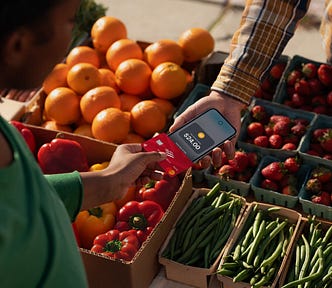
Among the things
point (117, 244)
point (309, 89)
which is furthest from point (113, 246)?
point (309, 89)

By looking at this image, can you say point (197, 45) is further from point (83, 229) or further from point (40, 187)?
point (40, 187)

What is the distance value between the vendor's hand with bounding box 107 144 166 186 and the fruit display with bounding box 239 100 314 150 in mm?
1072

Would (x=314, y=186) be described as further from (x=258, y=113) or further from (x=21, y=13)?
(x=21, y=13)

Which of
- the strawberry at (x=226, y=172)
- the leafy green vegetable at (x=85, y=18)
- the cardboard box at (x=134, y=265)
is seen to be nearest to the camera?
the cardboard box at (x=134, y=265)

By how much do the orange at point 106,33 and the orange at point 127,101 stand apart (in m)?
0.43

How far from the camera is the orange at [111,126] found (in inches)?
125

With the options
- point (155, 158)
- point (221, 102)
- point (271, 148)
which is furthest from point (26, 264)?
point (271, 148)

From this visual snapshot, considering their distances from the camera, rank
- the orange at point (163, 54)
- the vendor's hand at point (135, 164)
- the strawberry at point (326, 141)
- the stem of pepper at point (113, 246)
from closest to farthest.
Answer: the vendor's hand at point (135, 164), the stem of pepper at point (113, 246), the strawberry at point (326, 141), the orange at point (163, 54)

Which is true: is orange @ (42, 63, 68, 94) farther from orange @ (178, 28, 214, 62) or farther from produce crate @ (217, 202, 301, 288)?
produce crate @ (217, 202, 301, 288)

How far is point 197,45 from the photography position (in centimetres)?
373

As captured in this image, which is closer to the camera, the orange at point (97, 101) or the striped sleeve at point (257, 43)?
the striped sleeve at point (257, 43)

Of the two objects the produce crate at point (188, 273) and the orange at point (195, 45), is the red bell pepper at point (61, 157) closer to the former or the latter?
the produce crate at point (188, 273)

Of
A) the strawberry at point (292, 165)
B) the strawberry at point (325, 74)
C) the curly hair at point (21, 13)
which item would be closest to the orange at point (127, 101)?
the strawberry at point (292, 165)

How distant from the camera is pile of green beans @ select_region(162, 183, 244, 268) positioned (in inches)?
102
